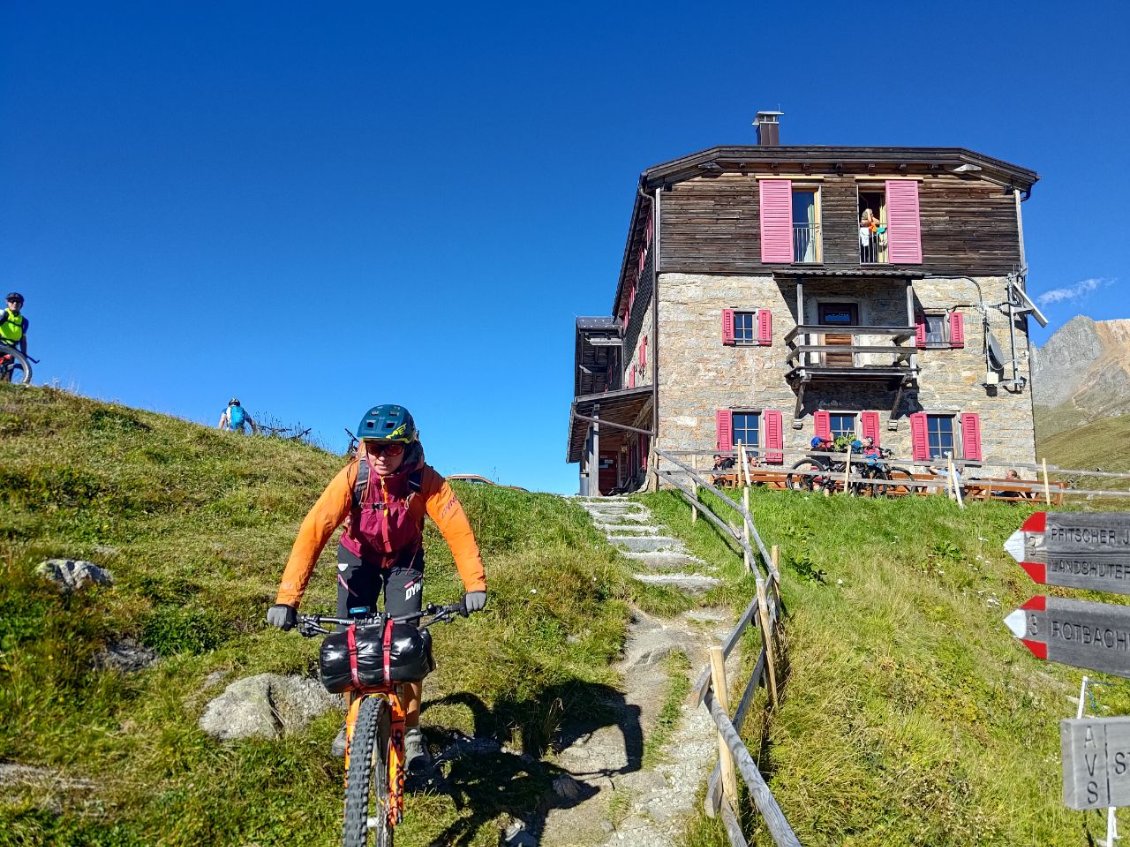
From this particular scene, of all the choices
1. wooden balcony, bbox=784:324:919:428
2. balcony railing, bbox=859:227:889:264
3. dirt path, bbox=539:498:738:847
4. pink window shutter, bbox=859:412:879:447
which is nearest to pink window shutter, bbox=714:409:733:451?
wooden balcony, bbox=784:324:919:428

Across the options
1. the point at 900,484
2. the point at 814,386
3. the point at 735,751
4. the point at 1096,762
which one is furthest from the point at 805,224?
the point at 1096,762

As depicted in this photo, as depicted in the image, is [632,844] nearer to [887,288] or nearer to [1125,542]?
[1125,542]

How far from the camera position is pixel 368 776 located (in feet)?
10.3

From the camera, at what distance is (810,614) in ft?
26.7

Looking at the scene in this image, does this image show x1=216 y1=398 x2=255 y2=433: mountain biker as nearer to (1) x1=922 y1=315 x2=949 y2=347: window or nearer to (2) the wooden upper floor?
(2) the wooden upper floor

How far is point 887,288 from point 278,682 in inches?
814

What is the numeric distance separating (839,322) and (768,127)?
7743 millimetres

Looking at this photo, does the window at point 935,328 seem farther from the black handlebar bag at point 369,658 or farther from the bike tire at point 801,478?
the black handlebar bag at point 369,658

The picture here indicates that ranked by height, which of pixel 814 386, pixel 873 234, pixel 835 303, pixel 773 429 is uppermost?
pixel 873 234

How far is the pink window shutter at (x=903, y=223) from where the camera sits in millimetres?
21188

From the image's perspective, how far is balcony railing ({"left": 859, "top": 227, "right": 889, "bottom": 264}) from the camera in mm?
21500

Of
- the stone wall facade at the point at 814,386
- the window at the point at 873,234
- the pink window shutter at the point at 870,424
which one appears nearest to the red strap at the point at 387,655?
the stone wall facade at the point at 814,386

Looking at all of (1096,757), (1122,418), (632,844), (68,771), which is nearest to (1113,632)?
(1096,757)

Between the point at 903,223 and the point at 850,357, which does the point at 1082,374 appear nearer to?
the point at 903,223
